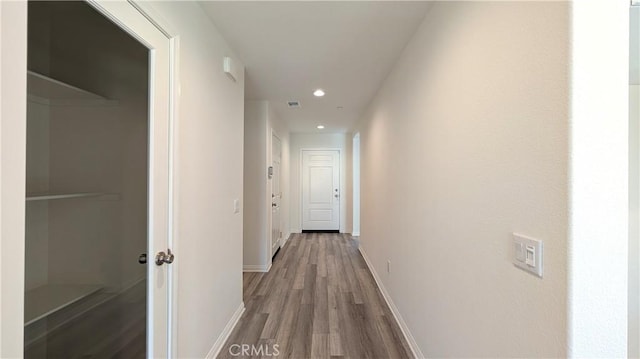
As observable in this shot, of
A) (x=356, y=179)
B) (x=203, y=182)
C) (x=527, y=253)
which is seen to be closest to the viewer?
(x=527, y=253)

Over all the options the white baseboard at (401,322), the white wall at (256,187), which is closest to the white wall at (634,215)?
the white baseboard at (401,322)

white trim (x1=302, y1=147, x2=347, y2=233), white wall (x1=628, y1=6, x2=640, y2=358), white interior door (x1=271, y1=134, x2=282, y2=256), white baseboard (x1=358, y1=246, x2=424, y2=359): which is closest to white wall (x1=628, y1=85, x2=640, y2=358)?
white wall (x1=628, y1=6, x2=640, y2=358)

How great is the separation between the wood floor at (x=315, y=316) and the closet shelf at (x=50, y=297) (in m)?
1.20

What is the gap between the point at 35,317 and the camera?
0.90m

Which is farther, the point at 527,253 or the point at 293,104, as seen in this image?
the point at 293,104

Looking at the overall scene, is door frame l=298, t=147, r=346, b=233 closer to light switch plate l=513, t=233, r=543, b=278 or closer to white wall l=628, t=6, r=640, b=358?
white wall l=628, t=6, r=640, b=358

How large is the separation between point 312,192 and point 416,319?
4890 millimetres

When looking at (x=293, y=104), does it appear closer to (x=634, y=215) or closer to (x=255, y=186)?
(x=255, y=186)

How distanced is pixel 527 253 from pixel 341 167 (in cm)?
590

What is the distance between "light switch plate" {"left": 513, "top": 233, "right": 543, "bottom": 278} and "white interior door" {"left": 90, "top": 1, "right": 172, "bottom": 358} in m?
1.52

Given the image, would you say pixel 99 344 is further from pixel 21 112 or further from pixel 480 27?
pixel 480 27

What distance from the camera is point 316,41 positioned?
218cm

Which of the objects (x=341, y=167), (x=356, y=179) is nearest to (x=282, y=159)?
(x=341, y=167)

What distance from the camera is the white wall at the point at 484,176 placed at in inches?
32.1
